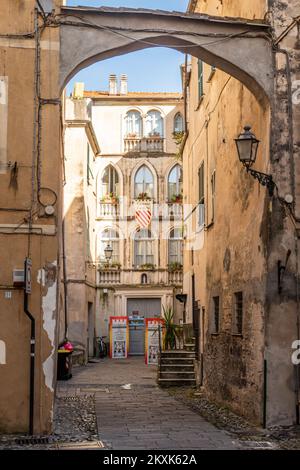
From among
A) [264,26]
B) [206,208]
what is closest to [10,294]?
[264,26]

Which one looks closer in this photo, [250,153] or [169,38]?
[250,153]

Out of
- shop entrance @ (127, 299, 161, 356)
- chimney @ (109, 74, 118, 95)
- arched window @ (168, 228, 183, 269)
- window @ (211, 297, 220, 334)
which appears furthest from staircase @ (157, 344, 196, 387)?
chimney @ (109, 74, 118, 95)

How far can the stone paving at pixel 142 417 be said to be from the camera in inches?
368

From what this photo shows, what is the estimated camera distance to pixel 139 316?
117 ft

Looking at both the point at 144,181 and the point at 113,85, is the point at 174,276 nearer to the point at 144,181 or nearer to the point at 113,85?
the point at 144,181

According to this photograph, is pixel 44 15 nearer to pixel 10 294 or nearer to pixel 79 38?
pixel 79 38

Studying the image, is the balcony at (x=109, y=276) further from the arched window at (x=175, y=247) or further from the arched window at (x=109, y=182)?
the arched window at (x=109, y=182)

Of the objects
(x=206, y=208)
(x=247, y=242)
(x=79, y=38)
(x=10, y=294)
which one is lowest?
(x=10, y=294)

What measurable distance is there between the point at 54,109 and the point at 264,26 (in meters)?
3.75

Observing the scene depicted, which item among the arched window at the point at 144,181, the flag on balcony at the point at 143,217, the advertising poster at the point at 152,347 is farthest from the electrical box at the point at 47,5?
the arched window at the point at 144,181

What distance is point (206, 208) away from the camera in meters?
17.4

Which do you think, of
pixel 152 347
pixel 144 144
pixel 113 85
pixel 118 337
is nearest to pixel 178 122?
pixel 144 144

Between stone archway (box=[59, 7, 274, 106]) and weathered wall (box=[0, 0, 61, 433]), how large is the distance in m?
0.36

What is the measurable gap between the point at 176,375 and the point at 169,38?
1028 centimetres
